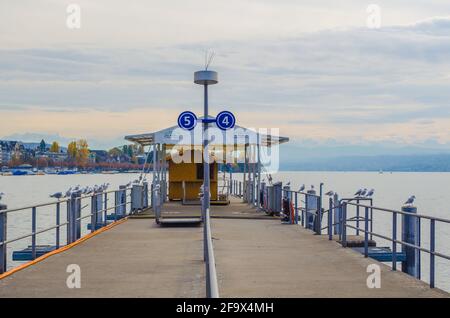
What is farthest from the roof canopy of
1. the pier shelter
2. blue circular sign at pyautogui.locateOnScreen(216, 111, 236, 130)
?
blue circular sign at pyautogui.locateOnScreen(216, 111, 236, 130)

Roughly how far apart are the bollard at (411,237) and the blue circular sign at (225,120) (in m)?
4.69

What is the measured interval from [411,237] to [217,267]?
510cm

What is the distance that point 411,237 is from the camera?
15.5m

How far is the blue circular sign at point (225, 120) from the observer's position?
17625 millimetres

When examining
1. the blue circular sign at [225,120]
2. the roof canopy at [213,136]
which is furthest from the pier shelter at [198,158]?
the blue circular sign at [225,120]

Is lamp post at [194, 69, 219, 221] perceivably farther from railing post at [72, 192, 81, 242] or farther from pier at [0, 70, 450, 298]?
railing post at [72, 192, 81, 242]

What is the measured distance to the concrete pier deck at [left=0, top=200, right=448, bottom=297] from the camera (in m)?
9.91

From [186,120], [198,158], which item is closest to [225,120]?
[186,120]

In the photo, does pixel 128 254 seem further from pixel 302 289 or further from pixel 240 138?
pixel 240 138

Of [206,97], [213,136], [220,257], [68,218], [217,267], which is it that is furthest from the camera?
[213,136]

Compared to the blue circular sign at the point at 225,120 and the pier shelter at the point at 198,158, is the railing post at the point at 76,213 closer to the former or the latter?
the blue circular sign at the point at 225,120

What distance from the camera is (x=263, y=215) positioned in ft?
79.7

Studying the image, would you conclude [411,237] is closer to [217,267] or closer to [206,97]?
[217,267]
